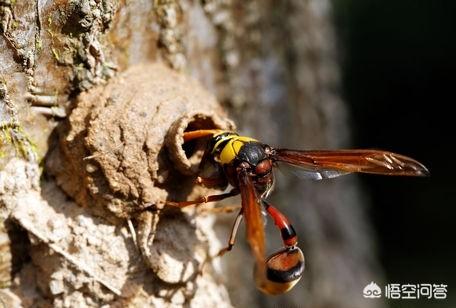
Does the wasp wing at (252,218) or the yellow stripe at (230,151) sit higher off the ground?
the yellow stripe at (230,151)

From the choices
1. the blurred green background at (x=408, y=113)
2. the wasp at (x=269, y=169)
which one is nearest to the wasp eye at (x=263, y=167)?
the wasp at (x=269, y=169)

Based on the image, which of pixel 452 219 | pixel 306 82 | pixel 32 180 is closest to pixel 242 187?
pixel 32 180

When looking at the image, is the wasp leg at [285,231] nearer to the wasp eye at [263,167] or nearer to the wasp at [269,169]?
the wasp at [269,169]

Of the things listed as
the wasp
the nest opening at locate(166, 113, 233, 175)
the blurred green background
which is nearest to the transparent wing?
the wasp

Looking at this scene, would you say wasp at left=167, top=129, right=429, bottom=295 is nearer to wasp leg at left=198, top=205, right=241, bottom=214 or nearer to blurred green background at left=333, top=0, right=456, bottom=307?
wasp leg at left=198, top=205, right=241, bottom=214

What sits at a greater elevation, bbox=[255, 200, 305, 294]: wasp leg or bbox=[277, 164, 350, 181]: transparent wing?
bbox=[277, 164, 350, 181]: transparent wing

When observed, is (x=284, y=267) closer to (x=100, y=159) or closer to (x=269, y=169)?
(x=269, y=169)

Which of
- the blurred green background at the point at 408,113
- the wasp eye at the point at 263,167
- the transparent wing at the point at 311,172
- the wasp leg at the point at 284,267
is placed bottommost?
the wasp leg at the point at 284,267

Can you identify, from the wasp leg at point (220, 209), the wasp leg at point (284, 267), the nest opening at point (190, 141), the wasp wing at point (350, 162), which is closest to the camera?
the wasp leg at point (284, 267)
